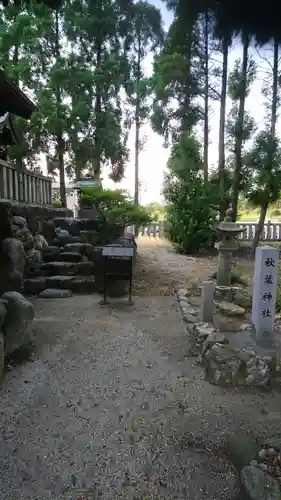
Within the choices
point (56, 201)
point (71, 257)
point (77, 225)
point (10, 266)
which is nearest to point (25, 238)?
point (71, 257)

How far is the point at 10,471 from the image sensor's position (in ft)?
6.79

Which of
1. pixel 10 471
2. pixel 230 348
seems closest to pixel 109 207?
pixel 230 348

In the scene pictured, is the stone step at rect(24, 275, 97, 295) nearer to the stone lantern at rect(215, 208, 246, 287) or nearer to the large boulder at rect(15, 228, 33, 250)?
the large boulder at rect(15, 228, 33, 250)

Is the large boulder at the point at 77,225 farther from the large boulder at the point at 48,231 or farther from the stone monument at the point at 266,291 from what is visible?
the stone monument at the point at 266,291

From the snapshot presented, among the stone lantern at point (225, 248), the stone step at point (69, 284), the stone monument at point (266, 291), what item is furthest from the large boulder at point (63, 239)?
the stone monument at point (266, 291)

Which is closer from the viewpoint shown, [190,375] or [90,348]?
[190,375]

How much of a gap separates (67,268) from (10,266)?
1387 millimetres

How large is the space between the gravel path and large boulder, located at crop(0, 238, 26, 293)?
175 centimetres

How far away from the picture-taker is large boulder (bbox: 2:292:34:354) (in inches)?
142

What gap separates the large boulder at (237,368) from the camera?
10.2 feet

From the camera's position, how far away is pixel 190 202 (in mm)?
11227

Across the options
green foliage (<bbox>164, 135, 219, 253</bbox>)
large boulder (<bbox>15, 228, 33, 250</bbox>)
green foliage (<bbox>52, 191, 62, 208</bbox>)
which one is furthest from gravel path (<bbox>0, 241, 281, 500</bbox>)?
green foliage (<bbox>52, 191, 62, 208</bbox>)

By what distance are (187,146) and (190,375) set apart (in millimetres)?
9393

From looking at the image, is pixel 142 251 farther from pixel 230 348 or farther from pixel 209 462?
pixel 209 462
